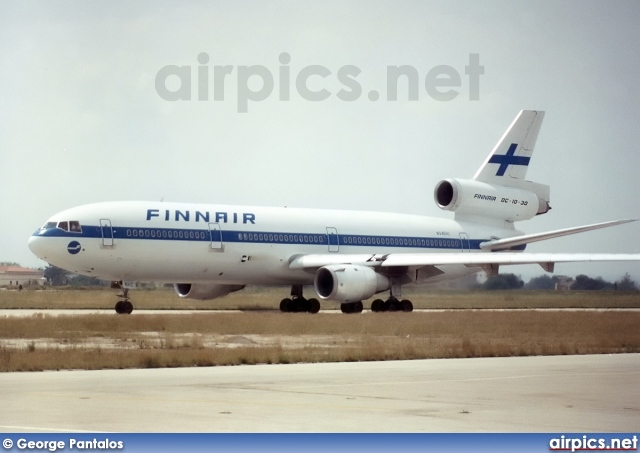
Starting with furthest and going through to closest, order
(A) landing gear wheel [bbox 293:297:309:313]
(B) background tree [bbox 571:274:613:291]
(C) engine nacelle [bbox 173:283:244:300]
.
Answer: (B) background tree [bbox 571:274:613:291] < (A) landing gear wheel [bbox 293:297:309:313] < (C) engine nacelle [bbox 173:283:244:300]

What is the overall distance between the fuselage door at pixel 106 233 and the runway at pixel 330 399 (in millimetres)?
17792

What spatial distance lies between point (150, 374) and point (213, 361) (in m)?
2.38

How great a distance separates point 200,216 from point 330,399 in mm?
24565

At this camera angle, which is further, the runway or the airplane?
the airplane

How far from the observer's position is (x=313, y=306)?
42438mm

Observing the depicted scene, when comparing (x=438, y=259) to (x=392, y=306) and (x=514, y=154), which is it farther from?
(x=514, y=154)

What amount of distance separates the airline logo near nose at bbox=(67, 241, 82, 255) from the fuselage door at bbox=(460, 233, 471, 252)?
56.2ft

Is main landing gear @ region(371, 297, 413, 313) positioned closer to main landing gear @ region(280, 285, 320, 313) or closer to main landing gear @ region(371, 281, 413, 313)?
main landing gear @ region(371, 281, 413, 313)

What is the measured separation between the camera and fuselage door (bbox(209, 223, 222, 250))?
38.3 meters

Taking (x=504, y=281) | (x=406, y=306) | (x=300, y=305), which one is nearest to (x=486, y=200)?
(x=504, y=281)

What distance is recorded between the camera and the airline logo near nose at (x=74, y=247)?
35969mm

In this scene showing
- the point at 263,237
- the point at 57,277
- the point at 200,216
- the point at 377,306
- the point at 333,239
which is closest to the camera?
the point at 200,216

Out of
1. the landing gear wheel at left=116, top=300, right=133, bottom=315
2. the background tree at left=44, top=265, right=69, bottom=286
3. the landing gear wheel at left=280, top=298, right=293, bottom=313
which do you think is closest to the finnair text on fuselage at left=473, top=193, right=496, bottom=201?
the landing gear wheel at left=280, top=298, right=293, bottom=313

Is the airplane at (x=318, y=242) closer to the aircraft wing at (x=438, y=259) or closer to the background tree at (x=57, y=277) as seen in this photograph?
the aircraft wing at (x=438, y=259)
